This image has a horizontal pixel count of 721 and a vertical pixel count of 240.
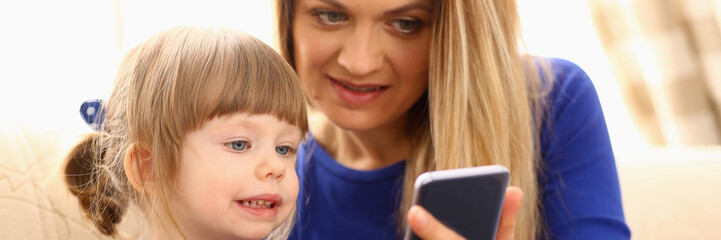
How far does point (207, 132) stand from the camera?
1089mm

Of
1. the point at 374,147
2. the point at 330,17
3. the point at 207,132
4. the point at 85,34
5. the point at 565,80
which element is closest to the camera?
the point at 207,132

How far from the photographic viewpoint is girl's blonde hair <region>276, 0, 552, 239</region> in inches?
55.6

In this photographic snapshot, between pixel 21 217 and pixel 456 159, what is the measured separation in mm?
796

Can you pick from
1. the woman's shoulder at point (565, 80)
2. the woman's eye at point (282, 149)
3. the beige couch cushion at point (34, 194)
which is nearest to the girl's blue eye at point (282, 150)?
the woman's eye at point (282, 149)

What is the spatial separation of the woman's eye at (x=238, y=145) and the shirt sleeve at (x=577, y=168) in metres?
0.63

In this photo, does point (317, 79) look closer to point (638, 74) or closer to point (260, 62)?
point (260, 62)

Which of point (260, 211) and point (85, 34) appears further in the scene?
point (85, 34)

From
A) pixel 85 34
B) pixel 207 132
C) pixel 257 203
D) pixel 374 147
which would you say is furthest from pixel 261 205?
pixel 85 34

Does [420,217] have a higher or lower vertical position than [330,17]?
lower

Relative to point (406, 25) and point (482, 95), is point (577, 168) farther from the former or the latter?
point (406, 25)

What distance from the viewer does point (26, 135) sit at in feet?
5.24

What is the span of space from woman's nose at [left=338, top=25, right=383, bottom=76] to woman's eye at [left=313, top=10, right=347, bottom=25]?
4 cm

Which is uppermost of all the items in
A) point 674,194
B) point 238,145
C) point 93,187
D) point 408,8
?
point 408,8

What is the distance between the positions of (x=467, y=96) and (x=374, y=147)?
305 mm
